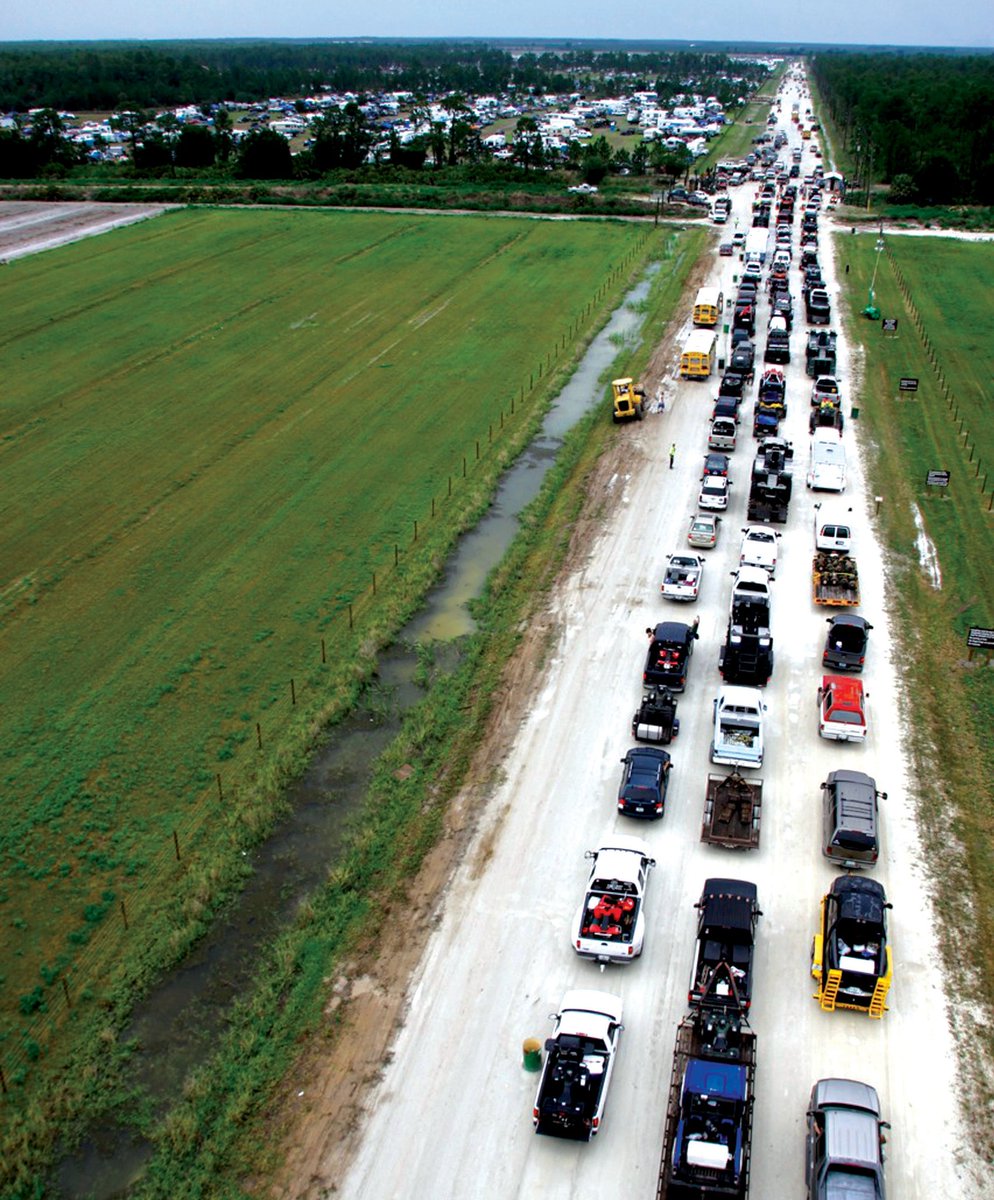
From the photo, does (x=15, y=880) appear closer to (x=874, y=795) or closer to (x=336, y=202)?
(x=874, y=795)

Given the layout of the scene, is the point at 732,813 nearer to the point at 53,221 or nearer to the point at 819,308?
the point at 819,308

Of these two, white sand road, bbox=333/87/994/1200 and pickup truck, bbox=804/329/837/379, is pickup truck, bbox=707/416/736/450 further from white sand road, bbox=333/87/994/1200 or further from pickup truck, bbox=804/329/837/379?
white sand road, bbox=333/87/994/1200

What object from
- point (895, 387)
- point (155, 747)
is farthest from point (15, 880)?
point (895, 387)

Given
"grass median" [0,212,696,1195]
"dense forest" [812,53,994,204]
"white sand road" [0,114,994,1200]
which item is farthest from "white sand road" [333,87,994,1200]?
"dense forest" [812,53,994,204]

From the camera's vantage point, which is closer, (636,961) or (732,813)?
(636,961)

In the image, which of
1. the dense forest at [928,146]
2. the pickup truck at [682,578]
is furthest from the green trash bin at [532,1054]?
the dense forest at [928,146]

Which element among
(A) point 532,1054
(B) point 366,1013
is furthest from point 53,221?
(A) point 532,1054

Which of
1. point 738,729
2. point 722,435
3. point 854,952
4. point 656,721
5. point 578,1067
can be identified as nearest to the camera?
point 578,1067

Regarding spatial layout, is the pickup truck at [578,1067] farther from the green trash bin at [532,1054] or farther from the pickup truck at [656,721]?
the pickup truck at [656,721]
